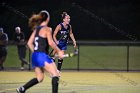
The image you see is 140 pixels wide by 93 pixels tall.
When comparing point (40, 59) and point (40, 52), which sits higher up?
point (40, 52)

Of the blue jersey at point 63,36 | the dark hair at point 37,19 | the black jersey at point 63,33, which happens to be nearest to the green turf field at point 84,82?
the blue jersey at point 63,36

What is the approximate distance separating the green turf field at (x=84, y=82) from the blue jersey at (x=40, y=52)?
9.88ft

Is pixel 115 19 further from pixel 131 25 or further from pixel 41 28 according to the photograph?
pixel 41 28

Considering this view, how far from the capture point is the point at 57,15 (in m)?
41.8

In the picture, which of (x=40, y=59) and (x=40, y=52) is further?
(x=40, y=52)

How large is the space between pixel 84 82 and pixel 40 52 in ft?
19.4

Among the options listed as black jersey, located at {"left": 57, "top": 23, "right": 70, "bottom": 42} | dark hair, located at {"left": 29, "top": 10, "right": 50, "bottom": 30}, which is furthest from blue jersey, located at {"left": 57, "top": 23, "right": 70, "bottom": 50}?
dark hair, located at {"left": 29, "top": 10, "right": 50, "bottom": 30}

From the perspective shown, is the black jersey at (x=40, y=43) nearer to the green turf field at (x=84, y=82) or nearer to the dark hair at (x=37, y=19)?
the dark hair at (x=37, y=19)

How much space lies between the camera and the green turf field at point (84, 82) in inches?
569

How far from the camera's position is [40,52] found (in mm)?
11281

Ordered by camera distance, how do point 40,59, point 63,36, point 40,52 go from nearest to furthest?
point 40,59, point 40,52, point 63,36

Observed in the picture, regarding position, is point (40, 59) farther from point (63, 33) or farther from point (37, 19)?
point (63, 33)

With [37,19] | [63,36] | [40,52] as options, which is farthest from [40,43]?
[63,36]

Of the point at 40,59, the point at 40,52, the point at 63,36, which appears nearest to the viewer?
the point at 40,59
